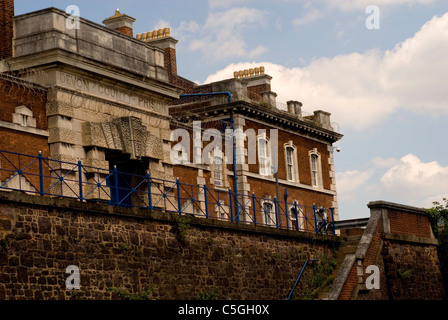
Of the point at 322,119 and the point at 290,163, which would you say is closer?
the point at 290,163

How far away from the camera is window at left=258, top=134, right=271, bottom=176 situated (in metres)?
37.6

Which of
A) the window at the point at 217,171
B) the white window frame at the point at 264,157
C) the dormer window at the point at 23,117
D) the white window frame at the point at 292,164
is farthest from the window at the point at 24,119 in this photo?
the white window frame at the point at 292,164

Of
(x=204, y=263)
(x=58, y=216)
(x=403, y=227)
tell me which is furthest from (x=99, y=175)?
(x=403, y=227)

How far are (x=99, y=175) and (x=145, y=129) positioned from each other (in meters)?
2.90

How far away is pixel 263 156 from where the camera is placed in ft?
124

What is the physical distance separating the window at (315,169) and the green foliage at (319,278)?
12725mm

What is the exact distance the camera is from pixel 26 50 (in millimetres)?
24828

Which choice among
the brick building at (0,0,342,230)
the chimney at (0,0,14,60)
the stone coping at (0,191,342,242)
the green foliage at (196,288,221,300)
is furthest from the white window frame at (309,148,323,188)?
the chimney at (0,0,14,60)

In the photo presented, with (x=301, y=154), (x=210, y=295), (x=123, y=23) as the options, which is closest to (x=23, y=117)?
(x=210, y=295)

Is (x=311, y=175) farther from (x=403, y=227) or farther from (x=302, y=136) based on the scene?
(x=403, y=227)

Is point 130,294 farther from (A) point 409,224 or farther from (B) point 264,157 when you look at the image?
(B) point 264,157

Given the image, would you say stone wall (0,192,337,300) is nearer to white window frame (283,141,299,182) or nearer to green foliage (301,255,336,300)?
green foliage (301,255,336,300)

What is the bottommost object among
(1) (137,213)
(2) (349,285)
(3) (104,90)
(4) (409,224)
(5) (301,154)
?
(2) (349,285)

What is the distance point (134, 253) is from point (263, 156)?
17.4m
